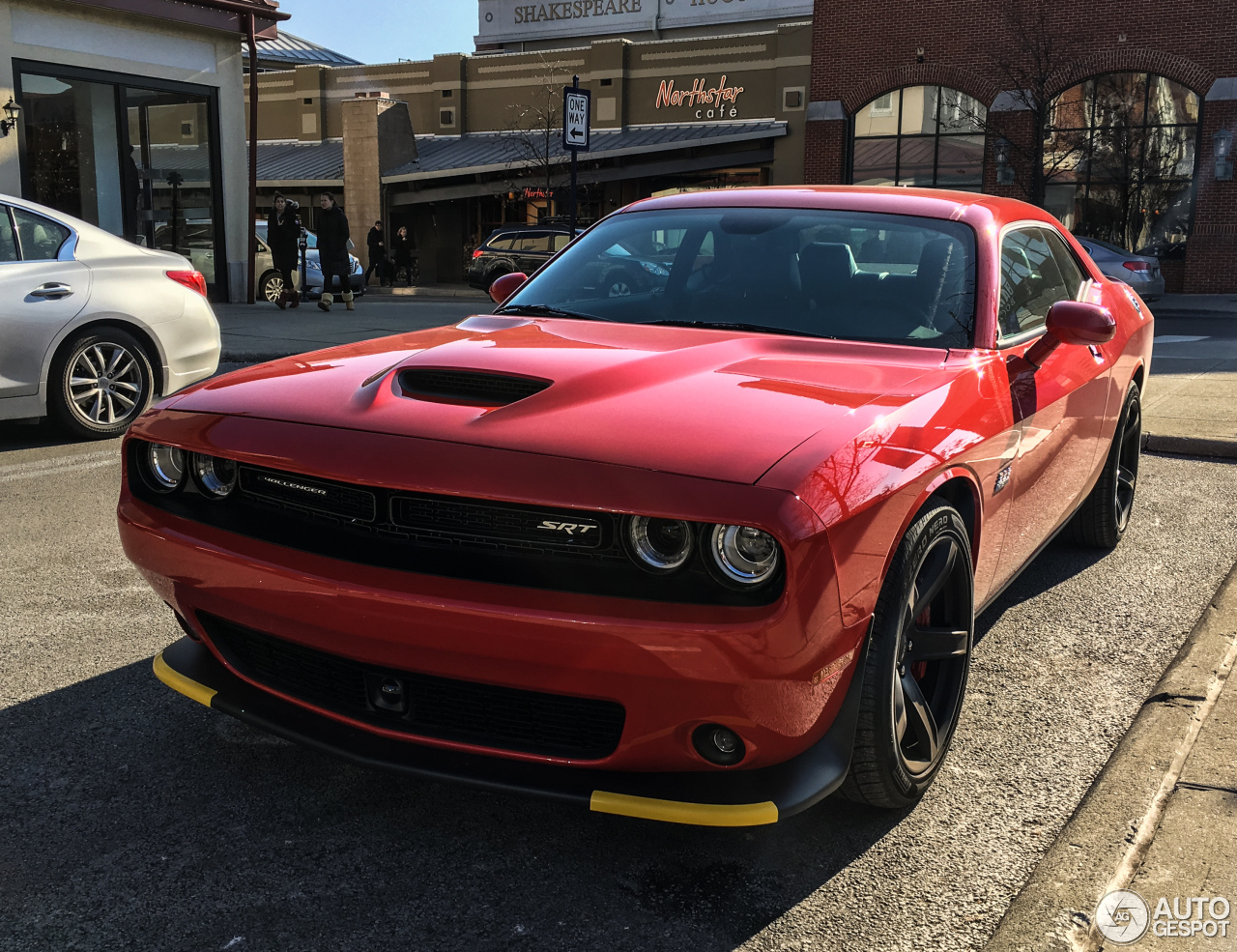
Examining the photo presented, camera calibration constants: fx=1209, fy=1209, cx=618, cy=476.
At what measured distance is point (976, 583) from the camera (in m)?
3.24

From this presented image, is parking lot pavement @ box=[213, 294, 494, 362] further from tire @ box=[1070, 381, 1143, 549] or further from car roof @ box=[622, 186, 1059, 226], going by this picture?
tire @ box=[1070, 381, 1143, 549]

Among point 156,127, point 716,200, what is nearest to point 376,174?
point 156,127

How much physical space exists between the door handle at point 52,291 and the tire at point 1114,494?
5.68 meters

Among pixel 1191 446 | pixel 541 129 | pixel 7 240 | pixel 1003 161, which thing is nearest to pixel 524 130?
pixel 541 129

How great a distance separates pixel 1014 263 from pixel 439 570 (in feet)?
8.00

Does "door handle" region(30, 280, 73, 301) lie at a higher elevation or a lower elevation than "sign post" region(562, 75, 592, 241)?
lower

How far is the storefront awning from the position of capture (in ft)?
113

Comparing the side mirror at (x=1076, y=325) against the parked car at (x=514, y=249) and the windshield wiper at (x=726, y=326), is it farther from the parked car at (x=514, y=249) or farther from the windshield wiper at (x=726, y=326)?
the parked car at (x=514, y=249)

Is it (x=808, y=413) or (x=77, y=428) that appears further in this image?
(x=77, y=428)

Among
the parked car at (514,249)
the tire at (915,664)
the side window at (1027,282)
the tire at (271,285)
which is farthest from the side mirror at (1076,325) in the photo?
the parked car at (514,249)

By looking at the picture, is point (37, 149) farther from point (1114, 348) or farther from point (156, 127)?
point (1114, 348)

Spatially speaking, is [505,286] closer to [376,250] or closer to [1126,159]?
[1126,159]

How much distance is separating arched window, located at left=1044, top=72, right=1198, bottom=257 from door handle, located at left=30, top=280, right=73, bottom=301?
1034 inches

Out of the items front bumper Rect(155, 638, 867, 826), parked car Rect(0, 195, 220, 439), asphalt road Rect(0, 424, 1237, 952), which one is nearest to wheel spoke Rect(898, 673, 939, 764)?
asphalt road Rect(0, 424, 1237, 952)
